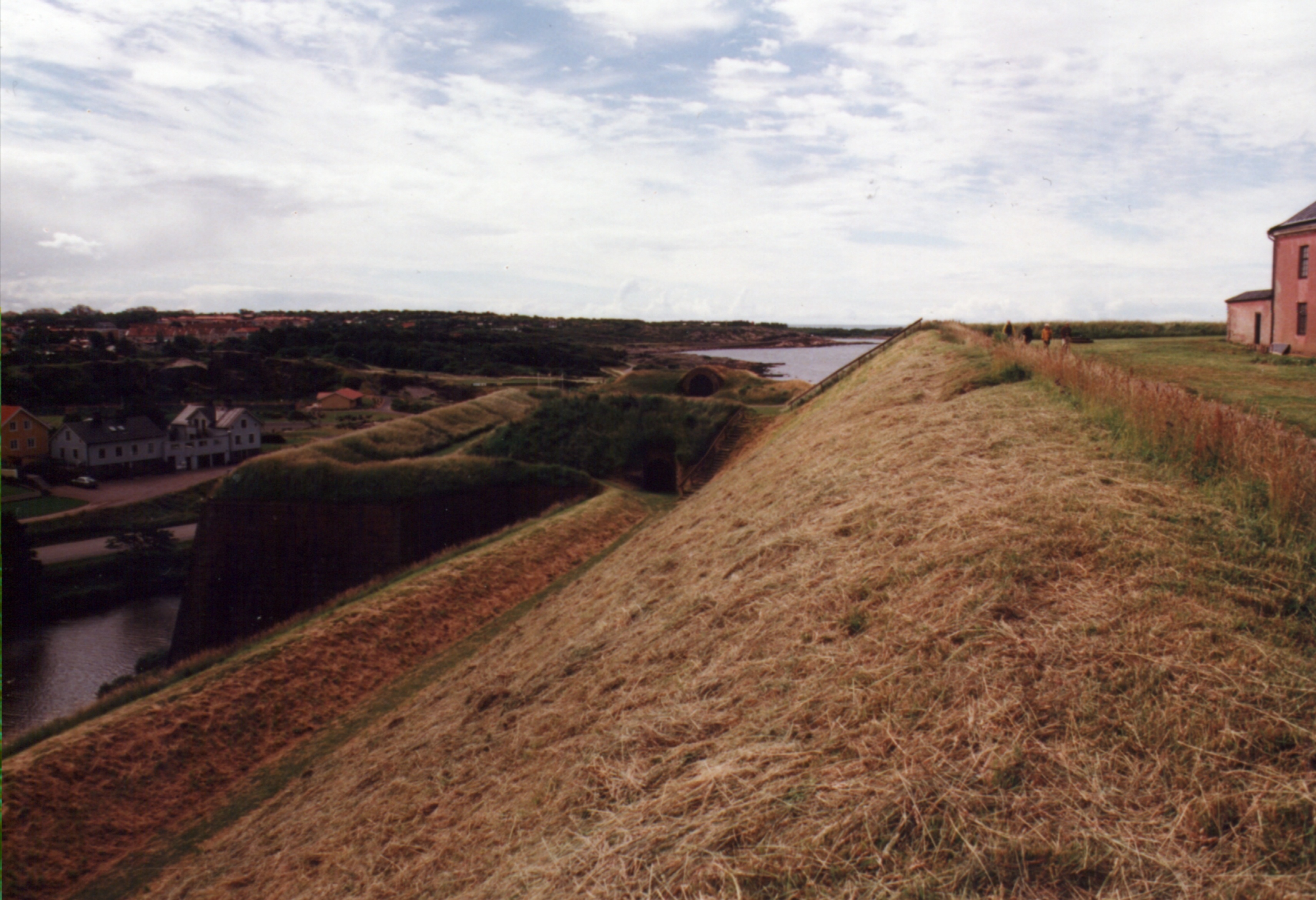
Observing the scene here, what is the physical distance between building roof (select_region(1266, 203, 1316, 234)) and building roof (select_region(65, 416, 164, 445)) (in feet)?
206

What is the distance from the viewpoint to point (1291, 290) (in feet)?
64.8

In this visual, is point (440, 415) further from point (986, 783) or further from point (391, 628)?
point (986, 783)

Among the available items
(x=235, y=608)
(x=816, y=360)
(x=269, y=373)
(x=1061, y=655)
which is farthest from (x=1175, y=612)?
(x=269, y=373)

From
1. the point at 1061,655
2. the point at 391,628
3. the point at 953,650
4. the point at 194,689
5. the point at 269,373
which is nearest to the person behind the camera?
the point at 1061,655

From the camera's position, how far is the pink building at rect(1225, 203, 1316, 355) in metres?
19.3

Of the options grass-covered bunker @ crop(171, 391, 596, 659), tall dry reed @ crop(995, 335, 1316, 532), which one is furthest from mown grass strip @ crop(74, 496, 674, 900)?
tall dry reed @ crop(995, 335, 1316, 532)

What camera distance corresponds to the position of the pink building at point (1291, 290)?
63.4 feet

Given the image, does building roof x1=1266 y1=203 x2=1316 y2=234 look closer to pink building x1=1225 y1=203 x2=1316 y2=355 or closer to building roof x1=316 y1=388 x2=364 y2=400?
pink building x1=1225 y1=203 x2=1316 y2=355

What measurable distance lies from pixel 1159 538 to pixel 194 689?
1704 cm

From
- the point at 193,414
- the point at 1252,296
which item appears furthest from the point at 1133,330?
the point at 193,414

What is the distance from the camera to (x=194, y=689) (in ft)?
49.1

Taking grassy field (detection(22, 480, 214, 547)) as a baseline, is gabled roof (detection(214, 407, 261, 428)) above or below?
above

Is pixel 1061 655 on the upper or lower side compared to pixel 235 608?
upper

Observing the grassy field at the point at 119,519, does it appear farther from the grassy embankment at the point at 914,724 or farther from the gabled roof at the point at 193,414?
the grassy embankment at the point at 914,724
